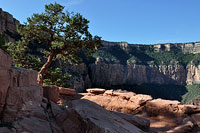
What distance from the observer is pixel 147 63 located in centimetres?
15438

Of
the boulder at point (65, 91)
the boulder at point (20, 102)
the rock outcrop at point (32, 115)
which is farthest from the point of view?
the boulder at point (65, 91)

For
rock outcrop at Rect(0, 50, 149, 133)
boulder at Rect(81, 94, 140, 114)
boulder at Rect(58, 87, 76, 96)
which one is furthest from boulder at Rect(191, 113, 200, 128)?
boulder at Rect(58, 87, 76, 96)

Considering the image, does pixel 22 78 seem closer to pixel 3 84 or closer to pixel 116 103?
pixel 3 84

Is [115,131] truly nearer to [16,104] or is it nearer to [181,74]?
[16,104]

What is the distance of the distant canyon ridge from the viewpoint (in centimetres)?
12512

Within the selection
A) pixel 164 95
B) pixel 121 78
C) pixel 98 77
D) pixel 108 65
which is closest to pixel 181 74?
pixel 164 95

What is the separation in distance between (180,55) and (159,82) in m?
39.1

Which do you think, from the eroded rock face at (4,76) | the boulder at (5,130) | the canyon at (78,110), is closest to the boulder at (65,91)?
the canyon at (78,110)

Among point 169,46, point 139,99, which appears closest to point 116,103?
point 139,99

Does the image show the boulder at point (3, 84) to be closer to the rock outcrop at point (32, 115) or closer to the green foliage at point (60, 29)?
the rock outcrop at point (32, 115)

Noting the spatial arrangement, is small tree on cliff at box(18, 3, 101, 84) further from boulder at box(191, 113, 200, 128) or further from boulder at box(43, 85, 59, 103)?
boulder at box(191, 113, 200, 128)

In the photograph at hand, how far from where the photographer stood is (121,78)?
128 m

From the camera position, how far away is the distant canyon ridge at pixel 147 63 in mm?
125125

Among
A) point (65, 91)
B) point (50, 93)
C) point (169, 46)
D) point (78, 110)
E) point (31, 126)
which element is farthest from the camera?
point (169, 46)
